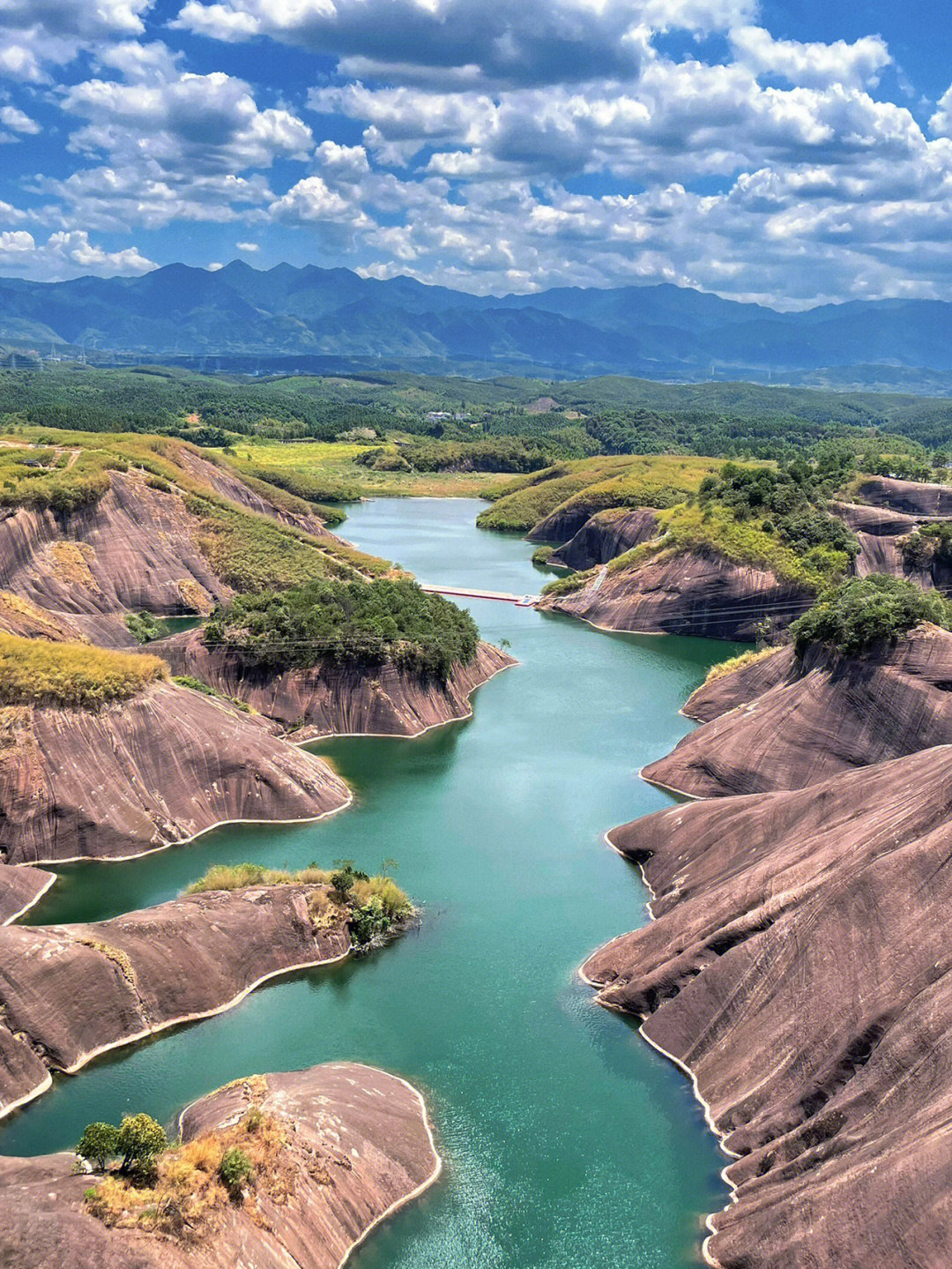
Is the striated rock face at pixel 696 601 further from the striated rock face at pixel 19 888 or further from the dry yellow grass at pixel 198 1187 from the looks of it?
the dry yellow grass at pixel 198 1187

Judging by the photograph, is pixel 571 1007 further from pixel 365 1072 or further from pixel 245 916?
pixel 245 916

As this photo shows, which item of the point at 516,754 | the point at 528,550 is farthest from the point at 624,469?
the point at 516,754

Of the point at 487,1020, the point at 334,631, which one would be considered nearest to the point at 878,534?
the point at 334,631

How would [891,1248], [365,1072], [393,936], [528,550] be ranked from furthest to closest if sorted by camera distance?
[528,550] → [393,936] → [365,1072] → [891,1248]

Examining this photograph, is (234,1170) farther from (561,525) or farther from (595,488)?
(561,525)

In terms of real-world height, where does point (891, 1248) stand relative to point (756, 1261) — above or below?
above

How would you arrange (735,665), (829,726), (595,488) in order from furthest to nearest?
(595,488) < (735,665) < (829,726)
